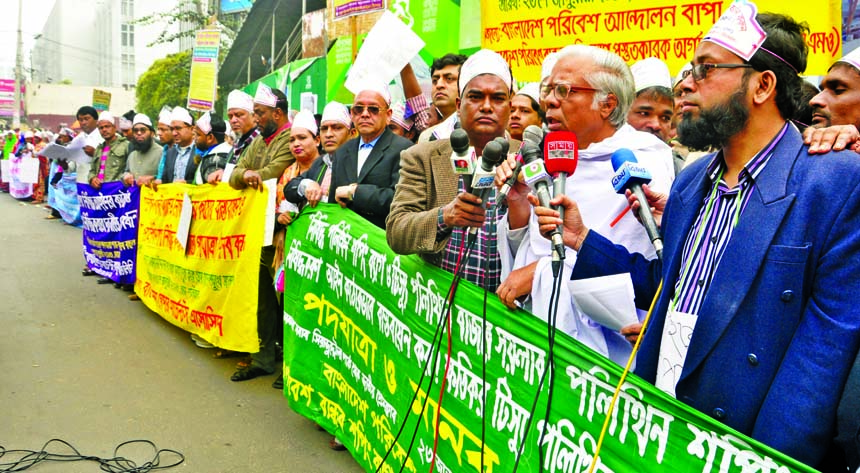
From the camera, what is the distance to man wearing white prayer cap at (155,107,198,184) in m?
9.39

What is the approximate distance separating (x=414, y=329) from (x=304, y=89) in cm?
1265

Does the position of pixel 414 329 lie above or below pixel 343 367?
above

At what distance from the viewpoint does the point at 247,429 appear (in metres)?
4.93

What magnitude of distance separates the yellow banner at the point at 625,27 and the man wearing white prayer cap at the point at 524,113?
1.18 ft

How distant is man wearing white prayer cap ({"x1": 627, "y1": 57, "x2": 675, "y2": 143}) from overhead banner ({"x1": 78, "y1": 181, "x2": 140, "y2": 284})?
7084mm

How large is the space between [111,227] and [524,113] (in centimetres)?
674

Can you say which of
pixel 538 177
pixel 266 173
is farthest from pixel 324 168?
pixel 538 177

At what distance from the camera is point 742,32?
6.84ft

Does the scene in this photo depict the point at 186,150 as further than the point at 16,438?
Yes

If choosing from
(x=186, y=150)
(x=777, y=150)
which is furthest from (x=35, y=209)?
(x=777, y=150)

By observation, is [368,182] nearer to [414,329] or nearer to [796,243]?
[414,329]

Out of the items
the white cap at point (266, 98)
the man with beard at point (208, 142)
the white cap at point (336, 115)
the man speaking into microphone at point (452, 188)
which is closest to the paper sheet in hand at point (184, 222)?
the man with beard at point (208, 142)

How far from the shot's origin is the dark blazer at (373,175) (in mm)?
4555

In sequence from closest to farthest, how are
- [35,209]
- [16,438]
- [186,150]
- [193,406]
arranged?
[16,438] → [193,406] → [186,150] → [35,209]
